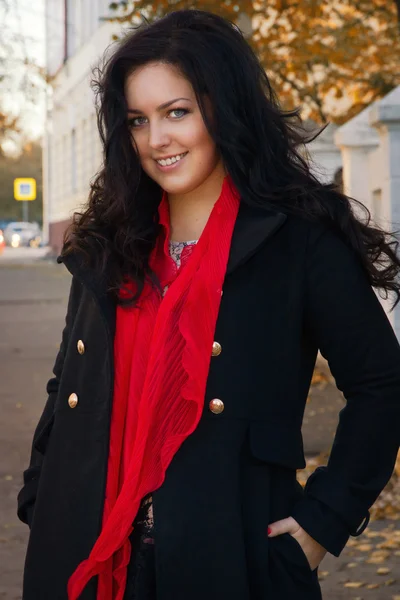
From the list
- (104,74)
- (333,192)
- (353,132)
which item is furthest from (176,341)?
(353,132)

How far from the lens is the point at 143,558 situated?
2416 millimetres

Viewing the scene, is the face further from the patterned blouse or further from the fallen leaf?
the fallen leaf

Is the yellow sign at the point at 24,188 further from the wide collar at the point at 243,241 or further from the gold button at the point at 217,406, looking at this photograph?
the gold button at the point at 217,406

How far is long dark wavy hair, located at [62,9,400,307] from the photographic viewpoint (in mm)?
2561

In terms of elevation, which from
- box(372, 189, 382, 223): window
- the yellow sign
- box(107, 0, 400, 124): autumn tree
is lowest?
box(372, 189, 382, 223): window

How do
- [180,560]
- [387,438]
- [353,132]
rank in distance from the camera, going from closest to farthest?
[180,560]
[387,438]
[353,132]

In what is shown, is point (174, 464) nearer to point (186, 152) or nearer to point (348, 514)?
point (348, 514)

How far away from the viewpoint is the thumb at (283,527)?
241cm

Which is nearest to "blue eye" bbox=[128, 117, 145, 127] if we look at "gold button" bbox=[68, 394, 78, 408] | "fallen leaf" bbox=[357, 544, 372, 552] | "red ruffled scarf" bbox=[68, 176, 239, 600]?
"red ruffled scarf" bbox=[68, 176, 239, 600]

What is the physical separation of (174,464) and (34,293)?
22.3 m

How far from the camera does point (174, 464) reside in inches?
94.3

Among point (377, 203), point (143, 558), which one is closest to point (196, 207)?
point (143, 558)

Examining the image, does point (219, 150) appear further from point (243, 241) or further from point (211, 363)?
Answer: point (211, 363)

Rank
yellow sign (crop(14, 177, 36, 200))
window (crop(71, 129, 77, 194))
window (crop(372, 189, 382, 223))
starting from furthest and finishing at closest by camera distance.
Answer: yellow sign (crop(14, 177, 36, 200))
window (crop(71, 129, 77, 194))
window (crop(372, 189, 382, 223))
